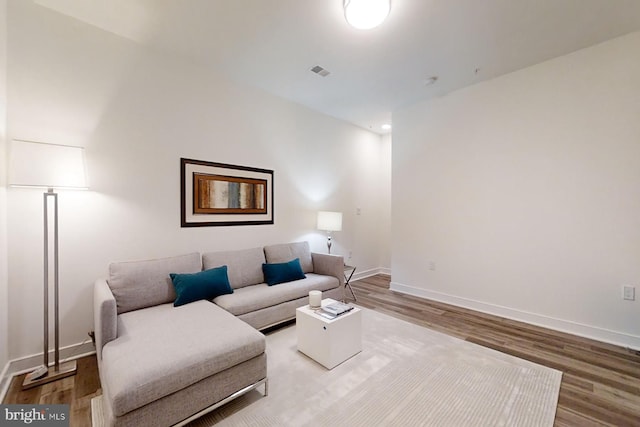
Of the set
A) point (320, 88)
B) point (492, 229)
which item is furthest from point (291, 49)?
point (492, 229)

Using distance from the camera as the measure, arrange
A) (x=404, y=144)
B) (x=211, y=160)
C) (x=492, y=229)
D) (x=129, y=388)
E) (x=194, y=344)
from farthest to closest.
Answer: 1. (x=404, y=144)
2. (x=492, y=229)
3. (x=211, y=160)
4. (x=194, y=344)
5. (x=129, y=388)

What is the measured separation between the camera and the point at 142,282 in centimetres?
226

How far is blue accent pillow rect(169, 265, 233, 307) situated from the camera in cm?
233

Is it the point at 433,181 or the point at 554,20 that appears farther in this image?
the point at 433,181

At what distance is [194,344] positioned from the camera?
5.24 ft

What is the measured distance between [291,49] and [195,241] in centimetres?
229

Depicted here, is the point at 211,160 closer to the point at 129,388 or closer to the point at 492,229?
the point at 129,388

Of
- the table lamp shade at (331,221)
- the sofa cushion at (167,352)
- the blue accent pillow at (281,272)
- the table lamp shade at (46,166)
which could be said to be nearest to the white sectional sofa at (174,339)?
Result: the sofa cushion at (167,352)

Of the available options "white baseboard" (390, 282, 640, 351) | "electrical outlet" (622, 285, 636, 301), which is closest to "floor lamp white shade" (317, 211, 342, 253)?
"white baseboard" (390, 282, 640, 351)

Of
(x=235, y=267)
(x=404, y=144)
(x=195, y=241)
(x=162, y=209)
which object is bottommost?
(x=235, y=267)

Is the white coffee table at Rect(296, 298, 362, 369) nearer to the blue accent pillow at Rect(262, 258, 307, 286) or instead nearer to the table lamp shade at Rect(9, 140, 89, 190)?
the blue accent pillow at Rect(262, 258, 307, 286)

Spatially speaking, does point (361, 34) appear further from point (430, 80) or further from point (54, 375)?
point (54, 375)

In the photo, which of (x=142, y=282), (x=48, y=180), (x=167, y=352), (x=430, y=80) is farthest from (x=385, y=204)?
(x=48, y=180)

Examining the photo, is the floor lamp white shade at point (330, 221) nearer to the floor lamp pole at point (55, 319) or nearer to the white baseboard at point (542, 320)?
the white baseboard at point (542, 320)
